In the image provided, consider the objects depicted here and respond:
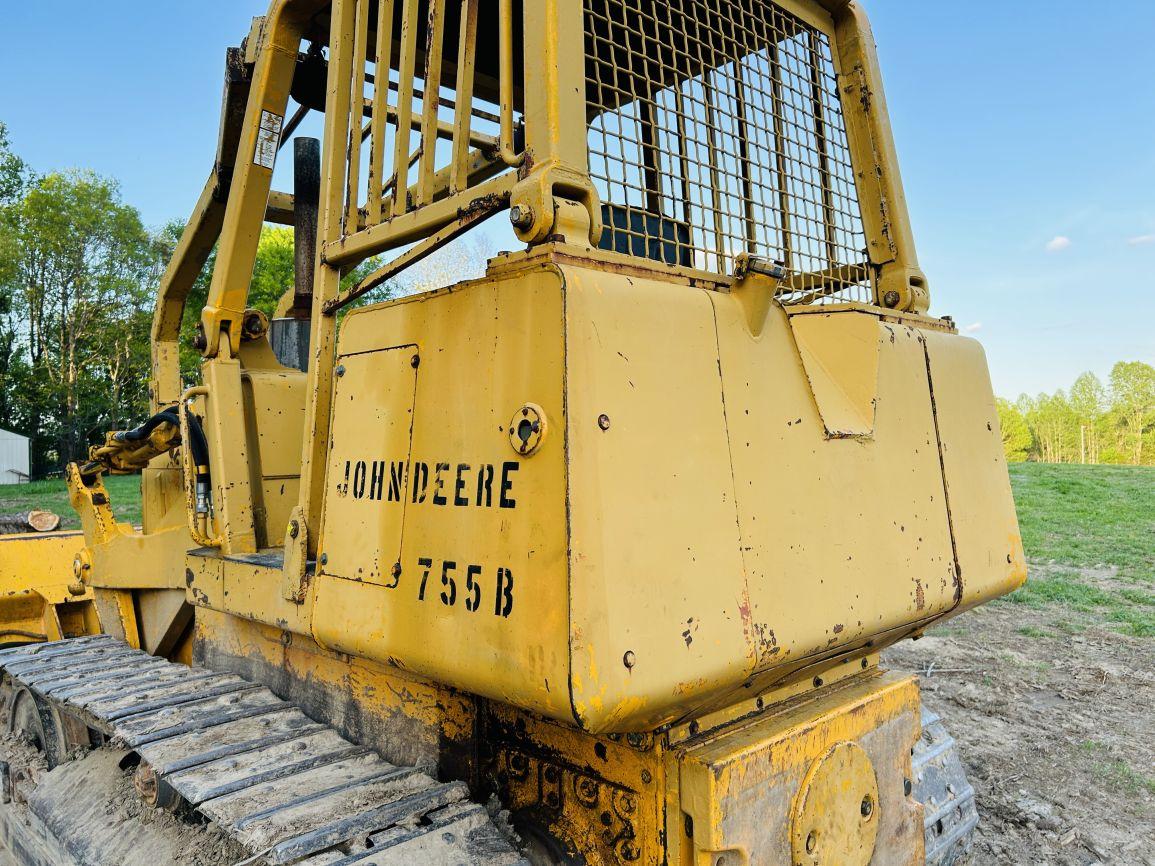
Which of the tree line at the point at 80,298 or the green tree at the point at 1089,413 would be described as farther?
the green tree at the point at 1089,413

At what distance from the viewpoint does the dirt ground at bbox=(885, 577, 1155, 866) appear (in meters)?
3.45

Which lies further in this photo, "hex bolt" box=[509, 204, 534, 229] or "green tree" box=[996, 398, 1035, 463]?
"green tree" box=[996, 398, 1035, 463]

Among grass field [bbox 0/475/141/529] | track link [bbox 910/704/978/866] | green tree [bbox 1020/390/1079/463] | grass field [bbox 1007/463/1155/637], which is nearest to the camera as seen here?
track link [bbox 910/704/978/866]

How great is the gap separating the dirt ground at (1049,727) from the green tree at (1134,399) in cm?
3548

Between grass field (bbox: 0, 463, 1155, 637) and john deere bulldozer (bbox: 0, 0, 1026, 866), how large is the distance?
592 centimetres

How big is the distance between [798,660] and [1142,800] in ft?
10.3

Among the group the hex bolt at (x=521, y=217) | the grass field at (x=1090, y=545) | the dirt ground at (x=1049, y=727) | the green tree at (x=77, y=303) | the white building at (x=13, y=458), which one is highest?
the green tree at (x=77, y=303)

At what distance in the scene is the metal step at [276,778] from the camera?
1.63 metres

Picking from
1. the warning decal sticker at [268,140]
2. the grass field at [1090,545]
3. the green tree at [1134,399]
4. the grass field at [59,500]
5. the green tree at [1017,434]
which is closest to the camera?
the warning decal sticker at [268,140]

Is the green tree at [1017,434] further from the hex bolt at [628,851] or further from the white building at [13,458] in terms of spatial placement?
the hex bolt at [628,851]

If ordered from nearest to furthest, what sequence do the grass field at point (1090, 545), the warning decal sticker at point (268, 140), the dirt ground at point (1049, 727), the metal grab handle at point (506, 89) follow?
the metal grab handle at point (506, 89), the warning decal sticker at point (268, 140), the dirt ground at point (1049, 727), the grass field at point (1090, 545)

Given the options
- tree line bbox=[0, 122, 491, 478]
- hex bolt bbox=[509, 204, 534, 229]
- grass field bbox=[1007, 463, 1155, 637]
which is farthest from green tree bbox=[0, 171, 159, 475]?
hex bolt bbox=[509, 204, 534, 229]

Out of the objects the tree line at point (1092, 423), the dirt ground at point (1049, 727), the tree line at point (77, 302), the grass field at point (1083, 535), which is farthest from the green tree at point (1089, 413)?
the dirt ground at point (1049, 727)

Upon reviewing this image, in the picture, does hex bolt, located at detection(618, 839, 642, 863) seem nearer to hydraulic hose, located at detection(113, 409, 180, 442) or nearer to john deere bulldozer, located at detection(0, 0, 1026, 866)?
john deere bulldozer, located at detection(0, 0, 1026, 866)
